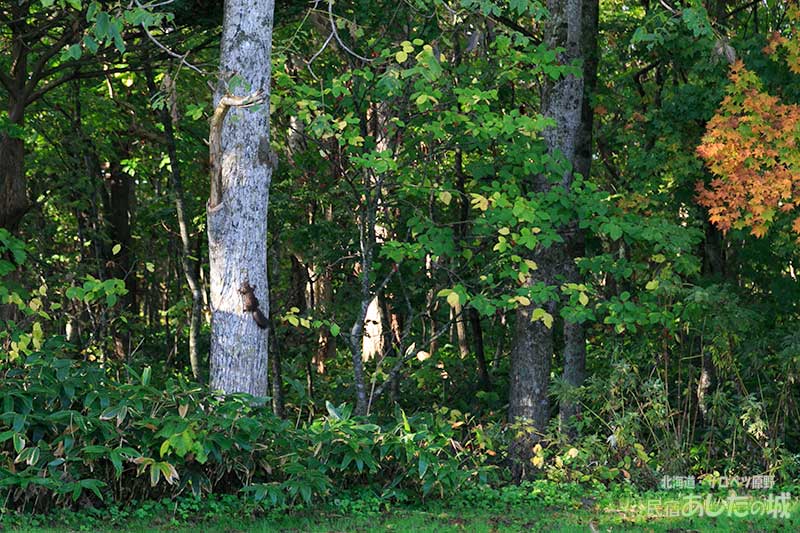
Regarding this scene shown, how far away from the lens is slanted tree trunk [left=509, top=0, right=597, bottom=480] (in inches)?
453

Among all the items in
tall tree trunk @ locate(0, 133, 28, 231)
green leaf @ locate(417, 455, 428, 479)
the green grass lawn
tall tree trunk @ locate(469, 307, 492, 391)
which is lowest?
the green grass lawn

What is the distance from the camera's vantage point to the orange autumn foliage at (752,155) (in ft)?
32.4

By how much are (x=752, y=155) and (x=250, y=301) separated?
211 inches

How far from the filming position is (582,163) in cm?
1238

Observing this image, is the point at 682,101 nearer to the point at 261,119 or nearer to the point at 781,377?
the point at 781,377

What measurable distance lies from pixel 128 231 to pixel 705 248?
30.9ft

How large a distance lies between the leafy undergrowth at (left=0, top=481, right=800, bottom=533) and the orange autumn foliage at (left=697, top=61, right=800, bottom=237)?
292cm

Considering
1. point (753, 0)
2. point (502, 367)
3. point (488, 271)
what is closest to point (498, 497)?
point (488, 271)

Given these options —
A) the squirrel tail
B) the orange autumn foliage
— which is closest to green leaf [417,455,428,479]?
the squirrel tail

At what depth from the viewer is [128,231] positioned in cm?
1675

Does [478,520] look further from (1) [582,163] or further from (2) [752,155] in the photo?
(1) [582,163]

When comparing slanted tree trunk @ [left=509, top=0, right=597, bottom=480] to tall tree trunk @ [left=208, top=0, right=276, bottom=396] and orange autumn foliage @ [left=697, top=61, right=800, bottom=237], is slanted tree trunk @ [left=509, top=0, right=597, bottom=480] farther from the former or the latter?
tall tree trunk @ [left=208, top=0, right=276, bottom=396]

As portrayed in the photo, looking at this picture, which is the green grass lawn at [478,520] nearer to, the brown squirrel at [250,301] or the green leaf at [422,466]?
the green leaf at [422,466]

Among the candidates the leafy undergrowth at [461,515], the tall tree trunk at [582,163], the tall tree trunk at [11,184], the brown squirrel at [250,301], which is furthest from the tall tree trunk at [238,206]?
the tall tree trunk at [582,163]
